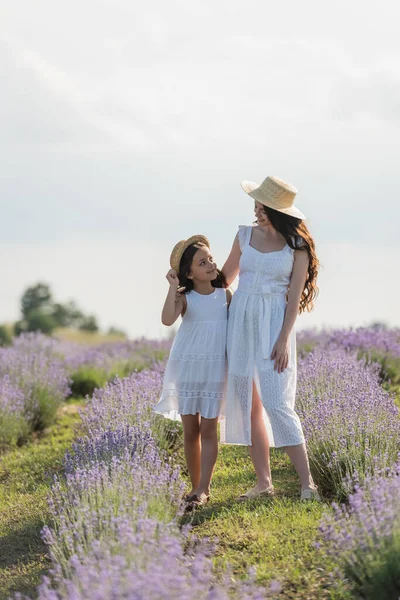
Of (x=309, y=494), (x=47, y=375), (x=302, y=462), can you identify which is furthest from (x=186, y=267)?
(x=47, y=375)

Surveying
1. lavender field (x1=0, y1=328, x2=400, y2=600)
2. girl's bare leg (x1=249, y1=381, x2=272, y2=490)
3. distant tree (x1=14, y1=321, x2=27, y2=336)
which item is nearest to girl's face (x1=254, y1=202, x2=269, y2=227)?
girl's bare leg (x1=249, y1=381, x2=272, y2=490)

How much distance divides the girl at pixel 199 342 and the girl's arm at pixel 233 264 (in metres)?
0.12

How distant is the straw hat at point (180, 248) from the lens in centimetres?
484

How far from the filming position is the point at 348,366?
659 centimetres

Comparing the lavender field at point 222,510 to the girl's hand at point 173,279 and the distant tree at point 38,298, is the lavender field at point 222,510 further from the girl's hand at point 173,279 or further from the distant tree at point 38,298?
the distant tree at point 38,298

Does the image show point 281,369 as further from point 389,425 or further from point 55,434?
point 55,434

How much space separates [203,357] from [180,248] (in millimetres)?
651

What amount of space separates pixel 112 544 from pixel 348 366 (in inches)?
147

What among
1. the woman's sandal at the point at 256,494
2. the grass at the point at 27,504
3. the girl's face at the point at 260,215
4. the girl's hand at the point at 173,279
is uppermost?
the girl's face at the point at 260,215

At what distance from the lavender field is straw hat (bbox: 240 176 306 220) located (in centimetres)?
132

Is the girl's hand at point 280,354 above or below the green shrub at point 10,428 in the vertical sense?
above

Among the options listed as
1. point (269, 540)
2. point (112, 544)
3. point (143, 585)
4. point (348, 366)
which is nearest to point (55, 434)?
point (348, 366)

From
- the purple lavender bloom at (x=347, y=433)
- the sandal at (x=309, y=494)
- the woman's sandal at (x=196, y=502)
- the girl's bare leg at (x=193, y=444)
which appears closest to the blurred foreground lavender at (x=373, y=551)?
the purple lavender bloom at (x=347, y=433)

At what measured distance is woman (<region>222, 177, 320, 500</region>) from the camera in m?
4.73
